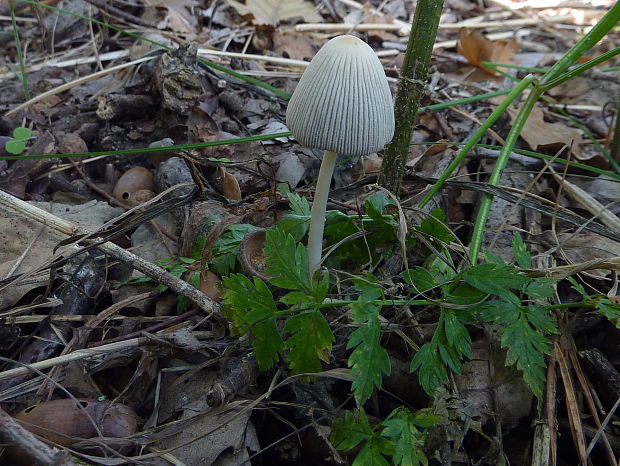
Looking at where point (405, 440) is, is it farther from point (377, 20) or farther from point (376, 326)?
point (377, 20)

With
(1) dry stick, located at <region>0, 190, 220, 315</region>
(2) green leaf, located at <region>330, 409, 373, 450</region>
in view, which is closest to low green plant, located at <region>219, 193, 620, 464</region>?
(2) green leaf, located at <region>330, 409, 373, 450</region>

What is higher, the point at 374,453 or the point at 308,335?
the point at 308,335

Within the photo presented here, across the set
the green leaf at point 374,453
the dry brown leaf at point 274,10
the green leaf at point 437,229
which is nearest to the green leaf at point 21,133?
the dry brown leaf at point 274,10

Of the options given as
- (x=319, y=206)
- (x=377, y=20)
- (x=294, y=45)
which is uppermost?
(x=377, y=20)

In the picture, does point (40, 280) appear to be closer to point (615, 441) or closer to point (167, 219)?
point (167, 219)

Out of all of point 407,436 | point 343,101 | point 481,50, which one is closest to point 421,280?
point 407,436

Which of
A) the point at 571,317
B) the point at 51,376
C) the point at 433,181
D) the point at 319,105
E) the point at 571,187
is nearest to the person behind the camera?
the point at 319,105

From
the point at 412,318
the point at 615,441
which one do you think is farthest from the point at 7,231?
the point at 615,441
